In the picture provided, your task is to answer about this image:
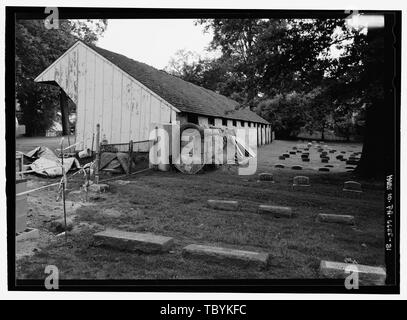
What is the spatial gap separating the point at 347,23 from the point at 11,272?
11.9 ft

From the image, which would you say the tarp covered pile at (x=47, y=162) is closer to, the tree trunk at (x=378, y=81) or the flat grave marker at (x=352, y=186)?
the tree trunk at (x=378, y=81)

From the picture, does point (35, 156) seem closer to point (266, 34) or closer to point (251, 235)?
point (251, 235)

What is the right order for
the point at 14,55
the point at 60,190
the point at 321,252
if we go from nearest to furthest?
the point at 14,55
the point at 321,252
the point at 60,190

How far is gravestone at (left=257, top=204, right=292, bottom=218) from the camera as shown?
16.6ft

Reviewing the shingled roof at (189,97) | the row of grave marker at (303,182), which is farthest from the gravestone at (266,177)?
the shingled roof at (189,97)

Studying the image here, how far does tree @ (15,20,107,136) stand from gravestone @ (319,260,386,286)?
317 cm

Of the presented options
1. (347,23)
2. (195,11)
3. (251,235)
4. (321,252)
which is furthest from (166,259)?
(347,23)

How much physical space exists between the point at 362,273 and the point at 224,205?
2.85m

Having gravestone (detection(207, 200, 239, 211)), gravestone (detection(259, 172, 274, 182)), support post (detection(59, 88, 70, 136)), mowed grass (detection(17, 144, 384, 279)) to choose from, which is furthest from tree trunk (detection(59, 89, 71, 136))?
gravestone (detection(259, 172, 274, 182))

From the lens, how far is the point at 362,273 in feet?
9.12

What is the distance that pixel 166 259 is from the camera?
336 centimetres

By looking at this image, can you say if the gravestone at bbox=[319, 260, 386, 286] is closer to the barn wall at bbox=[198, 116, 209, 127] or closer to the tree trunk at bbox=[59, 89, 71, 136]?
the tree trunk at bbox=[59, 89, 71, 136]

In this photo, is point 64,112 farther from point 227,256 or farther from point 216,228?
point 227,256

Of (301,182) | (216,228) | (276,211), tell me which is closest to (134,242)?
(216,228)
